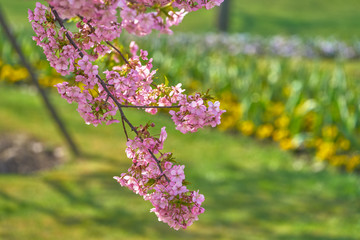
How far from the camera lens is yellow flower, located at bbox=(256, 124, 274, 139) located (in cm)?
710

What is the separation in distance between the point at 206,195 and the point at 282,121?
6.48ft

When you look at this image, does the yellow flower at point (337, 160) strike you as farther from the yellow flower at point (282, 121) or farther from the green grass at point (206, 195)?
the yellow flower at point (282, 121)

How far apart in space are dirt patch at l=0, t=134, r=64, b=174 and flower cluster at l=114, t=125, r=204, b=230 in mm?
4652

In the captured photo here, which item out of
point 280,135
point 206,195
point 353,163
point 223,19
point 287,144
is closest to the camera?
point 206,195

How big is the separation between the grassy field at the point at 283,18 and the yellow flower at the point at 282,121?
11058 millimetres

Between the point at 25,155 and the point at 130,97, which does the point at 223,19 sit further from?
the point at 130,97

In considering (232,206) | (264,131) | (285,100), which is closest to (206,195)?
(232,206)

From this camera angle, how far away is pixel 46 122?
771cm

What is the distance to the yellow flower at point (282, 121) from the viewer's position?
274 inches

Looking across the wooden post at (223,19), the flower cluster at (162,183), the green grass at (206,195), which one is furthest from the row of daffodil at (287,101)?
the wooden post at (223,19)

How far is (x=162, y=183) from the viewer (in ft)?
5.68

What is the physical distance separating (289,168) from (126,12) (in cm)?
505

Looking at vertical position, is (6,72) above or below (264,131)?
above

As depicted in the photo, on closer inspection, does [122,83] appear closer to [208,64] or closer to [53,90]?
[208,64]
